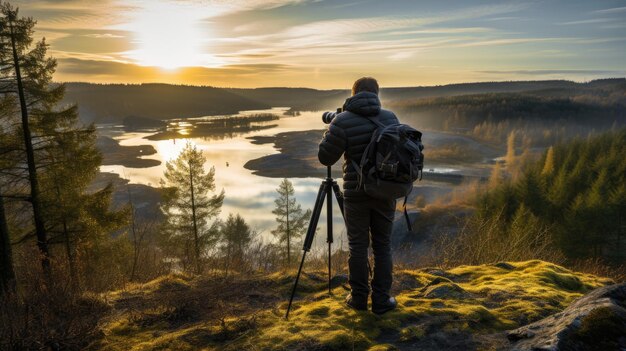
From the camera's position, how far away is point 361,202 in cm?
399

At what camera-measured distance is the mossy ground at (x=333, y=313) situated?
3570 millimetres

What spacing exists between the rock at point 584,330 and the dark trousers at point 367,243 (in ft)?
4.40

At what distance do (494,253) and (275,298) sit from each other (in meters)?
5.38

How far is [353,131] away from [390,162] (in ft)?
1.64

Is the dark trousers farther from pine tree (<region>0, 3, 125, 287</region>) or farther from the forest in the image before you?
pine tree (<region>0, 3, 125, 287</region>)

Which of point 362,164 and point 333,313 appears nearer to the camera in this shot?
point 362,164

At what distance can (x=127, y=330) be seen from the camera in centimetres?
417

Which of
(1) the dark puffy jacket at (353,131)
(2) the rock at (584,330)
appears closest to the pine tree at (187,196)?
(1) the dark puffy jacket at (353,131)

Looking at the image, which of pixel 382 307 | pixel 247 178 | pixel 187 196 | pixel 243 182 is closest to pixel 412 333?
pixel 382 307

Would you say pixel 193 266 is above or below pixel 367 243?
below

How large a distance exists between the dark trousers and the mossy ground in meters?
0.27

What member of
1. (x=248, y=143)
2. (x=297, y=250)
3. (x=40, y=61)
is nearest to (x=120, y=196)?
(x=297, y=250)

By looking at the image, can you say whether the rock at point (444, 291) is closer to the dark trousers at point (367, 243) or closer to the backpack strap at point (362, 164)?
the dark trousers at point (367, 243)

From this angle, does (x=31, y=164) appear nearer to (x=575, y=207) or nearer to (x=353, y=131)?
(x=353, y=131)
